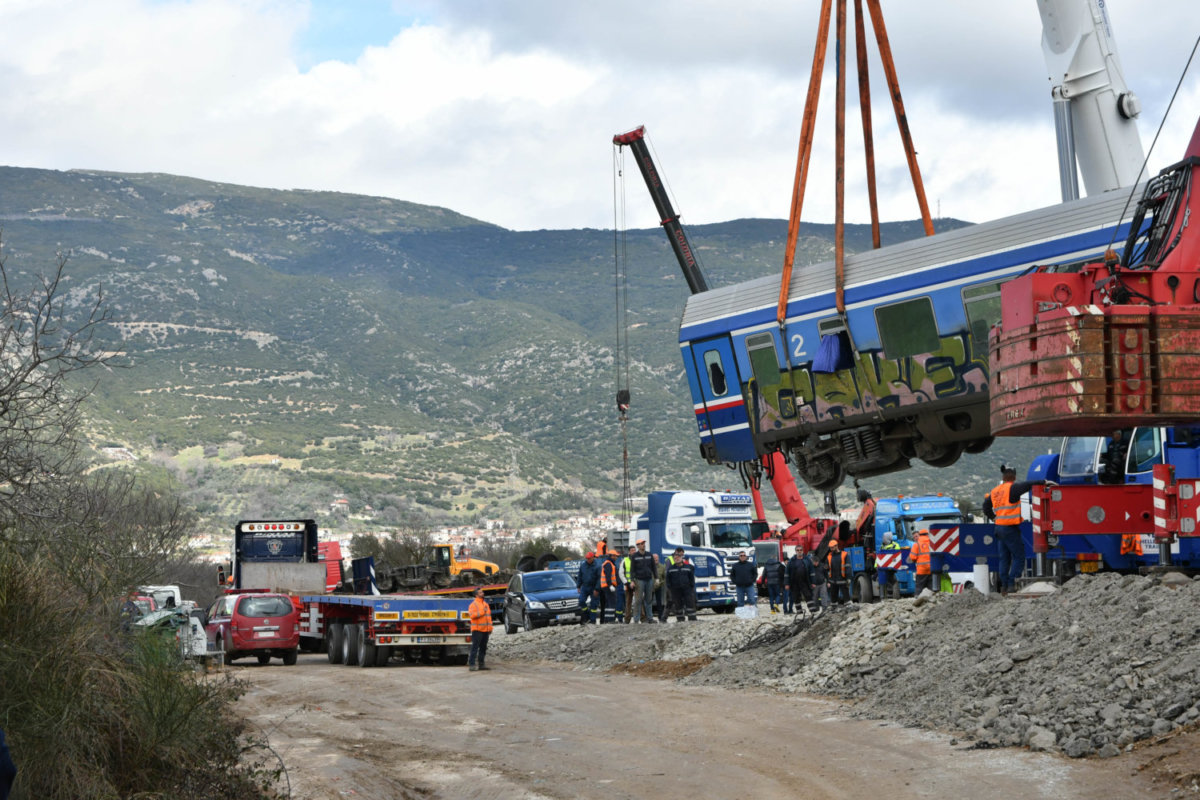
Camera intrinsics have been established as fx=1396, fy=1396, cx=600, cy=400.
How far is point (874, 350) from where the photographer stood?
18.6 metres

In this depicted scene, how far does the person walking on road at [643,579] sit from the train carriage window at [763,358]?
23.6ft

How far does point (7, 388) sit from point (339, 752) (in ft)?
17.3

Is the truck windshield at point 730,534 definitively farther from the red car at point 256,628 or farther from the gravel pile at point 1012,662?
the gravel pile at point 1012,662

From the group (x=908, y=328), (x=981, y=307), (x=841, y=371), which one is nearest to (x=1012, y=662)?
(x=981, y=307)

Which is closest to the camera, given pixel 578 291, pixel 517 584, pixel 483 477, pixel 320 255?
pixel 517 584

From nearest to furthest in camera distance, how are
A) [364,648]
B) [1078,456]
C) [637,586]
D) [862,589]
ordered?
[1078,456] < [364,648] < [637,586] < [862,589]

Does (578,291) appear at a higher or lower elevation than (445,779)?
higher

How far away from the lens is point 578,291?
149 meters

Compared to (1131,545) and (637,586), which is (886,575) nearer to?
(637,586)

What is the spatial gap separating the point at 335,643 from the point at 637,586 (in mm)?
5763

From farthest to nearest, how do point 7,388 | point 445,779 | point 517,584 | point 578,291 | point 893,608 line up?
point 578,291, point 517,584, point 893,608, point 445,779, point 7,388

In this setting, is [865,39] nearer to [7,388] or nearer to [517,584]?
[7,388]

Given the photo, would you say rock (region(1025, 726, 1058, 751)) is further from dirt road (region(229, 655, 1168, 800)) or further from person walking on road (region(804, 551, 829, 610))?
person walking on road (region(804, 551, 829, 610))

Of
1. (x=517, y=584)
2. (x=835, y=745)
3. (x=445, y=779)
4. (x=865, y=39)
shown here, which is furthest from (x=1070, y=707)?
(x=517, y=584)
